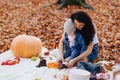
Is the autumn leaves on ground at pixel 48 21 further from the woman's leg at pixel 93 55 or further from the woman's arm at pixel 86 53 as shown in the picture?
the woman's arm at pixel 86 53

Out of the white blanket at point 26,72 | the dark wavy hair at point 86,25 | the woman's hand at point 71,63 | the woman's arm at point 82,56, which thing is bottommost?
the white blanket at point 26,72

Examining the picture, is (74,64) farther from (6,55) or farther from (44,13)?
(44,13)

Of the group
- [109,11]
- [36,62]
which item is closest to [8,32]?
[36,62]

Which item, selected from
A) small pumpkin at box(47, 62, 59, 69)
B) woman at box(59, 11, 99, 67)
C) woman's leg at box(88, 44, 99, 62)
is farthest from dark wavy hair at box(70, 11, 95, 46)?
small pumpkin at box(47, 62, 59, 69)

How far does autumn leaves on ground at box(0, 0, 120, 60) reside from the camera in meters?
6.47

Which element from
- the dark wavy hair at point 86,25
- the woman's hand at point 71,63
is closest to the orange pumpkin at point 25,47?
the woman's hand at point 71,63

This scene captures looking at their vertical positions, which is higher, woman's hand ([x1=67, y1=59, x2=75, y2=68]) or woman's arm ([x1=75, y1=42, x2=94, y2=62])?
woman's arm ([x1=75, y1=42, x2=94, y2=62])

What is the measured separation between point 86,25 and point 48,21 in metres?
3.84

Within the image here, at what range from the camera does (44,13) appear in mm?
9375

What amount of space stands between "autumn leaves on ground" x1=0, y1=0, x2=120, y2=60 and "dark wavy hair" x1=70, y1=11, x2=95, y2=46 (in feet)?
3.17

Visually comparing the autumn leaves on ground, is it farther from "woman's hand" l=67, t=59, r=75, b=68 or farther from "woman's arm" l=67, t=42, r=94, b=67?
"woman's hand" l=67, t=59, r=75, b=68

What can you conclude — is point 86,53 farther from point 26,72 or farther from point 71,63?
point 26,72

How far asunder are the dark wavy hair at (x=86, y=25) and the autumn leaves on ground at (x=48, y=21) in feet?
3.17

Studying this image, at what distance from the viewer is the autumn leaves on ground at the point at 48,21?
6474 mm
